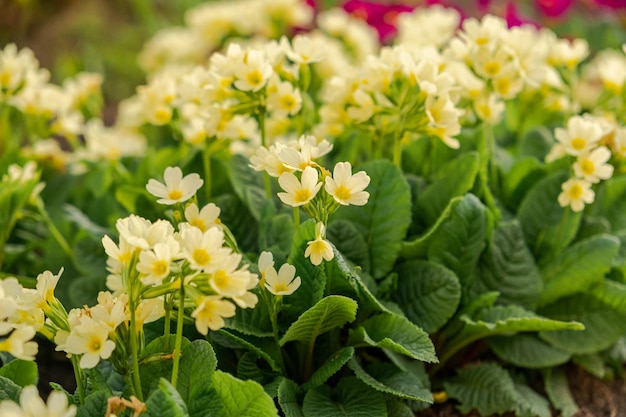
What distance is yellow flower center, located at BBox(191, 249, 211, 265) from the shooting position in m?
0.96

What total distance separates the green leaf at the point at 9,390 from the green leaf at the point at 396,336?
513mm

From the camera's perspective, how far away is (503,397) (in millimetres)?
1430

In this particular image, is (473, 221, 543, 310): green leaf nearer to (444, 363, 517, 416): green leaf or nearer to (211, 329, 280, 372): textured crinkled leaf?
(444, 363, 517, 416): green leaf

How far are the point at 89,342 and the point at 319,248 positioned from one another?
1.07 feet

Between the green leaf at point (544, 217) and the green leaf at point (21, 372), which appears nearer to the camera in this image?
the green leaf at point (21, 372)

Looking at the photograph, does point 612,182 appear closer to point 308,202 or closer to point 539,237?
point 539,237

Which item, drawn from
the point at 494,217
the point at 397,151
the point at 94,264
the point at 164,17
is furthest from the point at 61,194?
the point at 164,17

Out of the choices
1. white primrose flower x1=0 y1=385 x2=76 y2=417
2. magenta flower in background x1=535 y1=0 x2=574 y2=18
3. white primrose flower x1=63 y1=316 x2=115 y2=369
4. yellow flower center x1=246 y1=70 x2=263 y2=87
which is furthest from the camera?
magenta flower in background x1=535 y1=0 x2=574 y2=18

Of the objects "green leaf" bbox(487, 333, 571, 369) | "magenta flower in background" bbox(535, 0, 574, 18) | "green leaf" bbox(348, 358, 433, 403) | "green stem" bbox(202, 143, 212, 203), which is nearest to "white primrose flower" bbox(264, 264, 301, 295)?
"green leaf" bbox(348, 358, 433, 403)

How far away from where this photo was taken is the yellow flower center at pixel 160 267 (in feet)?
3.13

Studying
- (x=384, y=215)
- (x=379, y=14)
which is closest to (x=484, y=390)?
(x=384, y=215)

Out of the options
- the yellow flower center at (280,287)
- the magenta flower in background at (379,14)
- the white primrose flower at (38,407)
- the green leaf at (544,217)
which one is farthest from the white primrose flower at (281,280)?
the magenta flower in background at (379,14)

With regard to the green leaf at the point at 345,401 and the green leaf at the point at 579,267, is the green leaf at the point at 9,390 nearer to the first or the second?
the green leaf at the point at 345,401

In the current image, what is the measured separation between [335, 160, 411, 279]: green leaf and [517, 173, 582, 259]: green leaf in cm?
33
